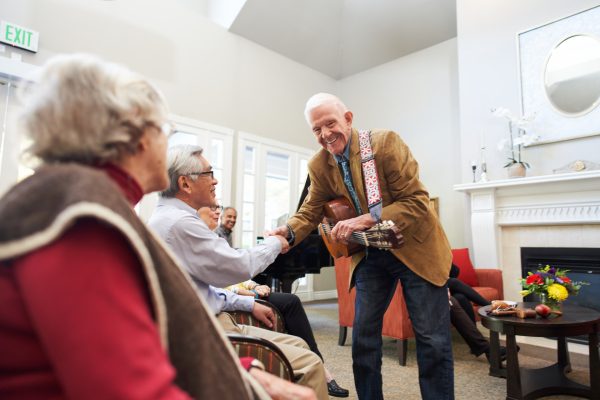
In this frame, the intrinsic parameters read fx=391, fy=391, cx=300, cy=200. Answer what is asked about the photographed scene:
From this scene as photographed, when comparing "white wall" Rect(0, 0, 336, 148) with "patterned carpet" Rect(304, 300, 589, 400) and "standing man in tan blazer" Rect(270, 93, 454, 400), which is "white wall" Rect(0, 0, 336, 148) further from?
"standing man in tan blazer" Rect(270, 93, 454, 400)

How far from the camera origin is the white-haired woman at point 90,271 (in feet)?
1.42

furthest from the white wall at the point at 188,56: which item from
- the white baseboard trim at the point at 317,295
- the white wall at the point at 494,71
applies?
the white wall at the point at 494,71

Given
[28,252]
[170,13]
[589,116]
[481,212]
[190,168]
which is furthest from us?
[170,13]

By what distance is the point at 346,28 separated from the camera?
242 inches

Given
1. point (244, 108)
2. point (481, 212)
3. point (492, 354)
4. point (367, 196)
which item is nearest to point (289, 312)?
point (367, 196)

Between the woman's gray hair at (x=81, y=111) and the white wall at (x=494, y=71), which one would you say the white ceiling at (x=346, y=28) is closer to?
the white wall at (x=494, y=71)

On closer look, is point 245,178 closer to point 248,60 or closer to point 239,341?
point 248,60

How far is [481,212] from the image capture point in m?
4.37

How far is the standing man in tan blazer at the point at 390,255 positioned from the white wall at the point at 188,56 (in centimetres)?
351

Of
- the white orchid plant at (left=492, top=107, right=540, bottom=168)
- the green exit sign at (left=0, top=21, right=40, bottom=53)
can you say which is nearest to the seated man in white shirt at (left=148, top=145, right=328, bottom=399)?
the green exit sign at (left=0, top=21, right=40, bottom=53)

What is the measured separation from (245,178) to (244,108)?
100 cm

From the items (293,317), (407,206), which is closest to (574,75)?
(407,206)

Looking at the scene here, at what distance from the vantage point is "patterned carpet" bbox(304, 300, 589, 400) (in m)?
2.30

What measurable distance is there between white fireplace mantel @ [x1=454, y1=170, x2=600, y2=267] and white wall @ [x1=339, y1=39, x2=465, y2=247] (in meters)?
0.80
